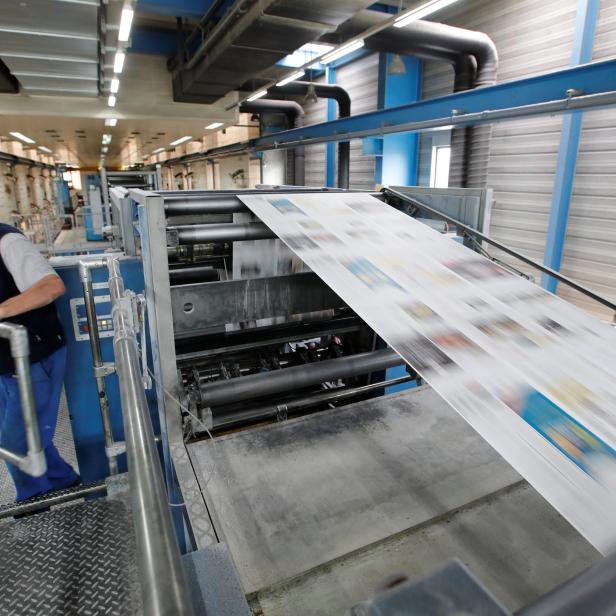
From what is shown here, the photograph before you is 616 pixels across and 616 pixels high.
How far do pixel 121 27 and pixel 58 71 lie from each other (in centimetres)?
191

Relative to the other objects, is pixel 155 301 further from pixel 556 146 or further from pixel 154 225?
pixel 556 146

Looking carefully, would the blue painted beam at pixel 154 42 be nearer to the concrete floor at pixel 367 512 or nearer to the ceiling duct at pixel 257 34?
the ceiling duct at pixel 257 34

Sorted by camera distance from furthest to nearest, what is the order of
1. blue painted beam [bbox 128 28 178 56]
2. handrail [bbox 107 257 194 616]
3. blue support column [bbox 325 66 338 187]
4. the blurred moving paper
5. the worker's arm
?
blue support column [bbox 325 66 338 187]
blue painted beam [bbox 128 28 178 56]
the worker's arm
the blurred moving paper
handrail [bbox 107 257 194 616]

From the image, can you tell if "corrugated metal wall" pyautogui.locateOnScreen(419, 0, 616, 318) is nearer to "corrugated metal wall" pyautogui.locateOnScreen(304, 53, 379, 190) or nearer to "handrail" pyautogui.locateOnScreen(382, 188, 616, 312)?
"corrugated metal wall" pyautogui.locateOnScreen(304, 53, 379, 190)

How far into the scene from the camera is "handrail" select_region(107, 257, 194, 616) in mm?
386

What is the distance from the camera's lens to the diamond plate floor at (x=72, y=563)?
88cm

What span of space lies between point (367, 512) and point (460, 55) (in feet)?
19.9

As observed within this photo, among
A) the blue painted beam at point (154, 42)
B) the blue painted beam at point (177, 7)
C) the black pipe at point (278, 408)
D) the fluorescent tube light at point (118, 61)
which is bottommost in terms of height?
the black pipe at point (278, 408)

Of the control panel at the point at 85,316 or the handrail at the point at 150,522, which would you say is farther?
the control panel at the point at 85,316

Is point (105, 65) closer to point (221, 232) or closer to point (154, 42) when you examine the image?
point (154, 42)

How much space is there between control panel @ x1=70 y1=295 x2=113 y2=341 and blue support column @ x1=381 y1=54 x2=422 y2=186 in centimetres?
569

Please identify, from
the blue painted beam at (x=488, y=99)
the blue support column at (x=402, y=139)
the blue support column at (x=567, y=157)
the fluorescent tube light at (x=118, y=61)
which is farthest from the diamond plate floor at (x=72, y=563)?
the blue support column at (x=402, y=139)

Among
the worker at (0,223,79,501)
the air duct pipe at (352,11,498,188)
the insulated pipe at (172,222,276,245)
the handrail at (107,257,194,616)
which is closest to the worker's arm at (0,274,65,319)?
the worker at (0,223,79,501)

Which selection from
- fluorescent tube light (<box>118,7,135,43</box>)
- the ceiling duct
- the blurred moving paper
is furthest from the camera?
the ceiling duct
